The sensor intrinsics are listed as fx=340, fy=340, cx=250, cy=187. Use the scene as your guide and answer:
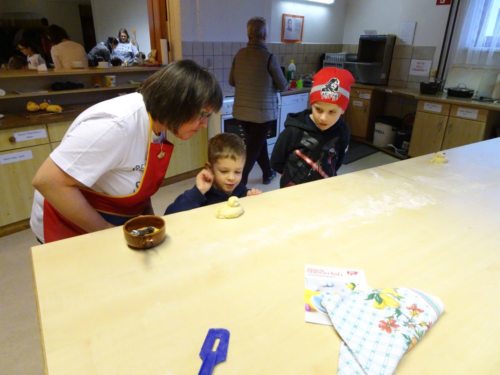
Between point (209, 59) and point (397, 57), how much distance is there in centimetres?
256

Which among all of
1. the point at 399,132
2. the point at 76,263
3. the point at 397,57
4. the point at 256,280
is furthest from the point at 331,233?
the point at 397,57

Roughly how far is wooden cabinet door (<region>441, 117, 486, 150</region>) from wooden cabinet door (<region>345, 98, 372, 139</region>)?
1142mm

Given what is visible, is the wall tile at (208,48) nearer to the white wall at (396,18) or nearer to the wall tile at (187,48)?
the wall tile at (187,48)

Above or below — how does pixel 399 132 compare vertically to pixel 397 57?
below

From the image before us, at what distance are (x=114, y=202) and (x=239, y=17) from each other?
10.4 ft

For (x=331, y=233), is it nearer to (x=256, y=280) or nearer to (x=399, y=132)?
(x=256, y=280)

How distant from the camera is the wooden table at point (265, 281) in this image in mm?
599

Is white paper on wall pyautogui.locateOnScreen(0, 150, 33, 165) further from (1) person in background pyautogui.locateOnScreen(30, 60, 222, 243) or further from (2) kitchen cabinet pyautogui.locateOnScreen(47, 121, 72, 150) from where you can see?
(1) person in background pyautogui.locateOnScreen(30, 60, 222, 243)

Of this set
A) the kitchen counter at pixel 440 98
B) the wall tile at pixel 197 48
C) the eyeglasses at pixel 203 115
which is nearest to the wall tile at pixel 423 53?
the kitchen counter at pixel 440 98

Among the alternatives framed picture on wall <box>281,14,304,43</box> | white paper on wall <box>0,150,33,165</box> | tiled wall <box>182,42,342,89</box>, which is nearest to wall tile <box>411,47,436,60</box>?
tiled wall <box>182,42,342,89</box>

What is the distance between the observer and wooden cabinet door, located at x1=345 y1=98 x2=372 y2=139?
451 cm

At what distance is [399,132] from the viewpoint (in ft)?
13.7

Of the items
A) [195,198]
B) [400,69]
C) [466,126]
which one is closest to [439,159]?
[195,198]

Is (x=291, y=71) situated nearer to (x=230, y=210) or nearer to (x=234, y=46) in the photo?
(x=234, y=46)
